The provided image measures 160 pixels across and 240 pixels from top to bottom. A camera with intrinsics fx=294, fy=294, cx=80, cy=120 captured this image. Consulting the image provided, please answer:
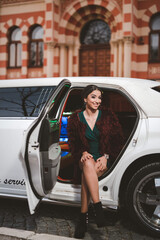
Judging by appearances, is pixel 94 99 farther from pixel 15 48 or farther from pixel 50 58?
pixel 15 48

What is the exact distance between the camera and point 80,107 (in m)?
4.24

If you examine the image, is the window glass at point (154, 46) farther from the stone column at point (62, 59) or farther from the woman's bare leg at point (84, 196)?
the woman's bare leg at point (84, 196)

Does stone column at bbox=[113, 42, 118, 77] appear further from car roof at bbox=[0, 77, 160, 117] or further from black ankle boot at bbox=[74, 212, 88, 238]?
black ankle boot at bbox=[74, 212, 88, 238]

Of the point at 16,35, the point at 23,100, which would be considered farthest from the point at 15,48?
the point at 23,100

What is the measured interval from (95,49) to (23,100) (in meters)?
12.3

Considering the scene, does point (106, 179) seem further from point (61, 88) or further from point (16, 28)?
point (16, 28)

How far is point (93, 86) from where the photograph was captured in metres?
3.14

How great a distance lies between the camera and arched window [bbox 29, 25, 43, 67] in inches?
630

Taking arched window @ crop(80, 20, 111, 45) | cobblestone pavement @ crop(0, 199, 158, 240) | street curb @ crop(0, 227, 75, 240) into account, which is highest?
arched window @ crop(80, 20, 111, 45)

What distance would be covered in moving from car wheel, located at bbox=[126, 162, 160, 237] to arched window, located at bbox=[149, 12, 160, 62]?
12.0m

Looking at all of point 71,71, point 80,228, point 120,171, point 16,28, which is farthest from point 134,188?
point 16,28

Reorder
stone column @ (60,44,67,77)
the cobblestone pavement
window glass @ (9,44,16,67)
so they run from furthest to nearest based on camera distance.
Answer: window glass @ (9,44,16,67)
stone column @ (60,44,67,77)
the cobblestone pavement

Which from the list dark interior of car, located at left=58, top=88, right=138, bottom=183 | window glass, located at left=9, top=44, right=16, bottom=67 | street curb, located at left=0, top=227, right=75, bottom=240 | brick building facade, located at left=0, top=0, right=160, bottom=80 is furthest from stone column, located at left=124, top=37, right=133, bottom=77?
street curb, located at left=0, top=227, right=75, bottom=240

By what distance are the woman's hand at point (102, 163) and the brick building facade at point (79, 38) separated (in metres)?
10.9
